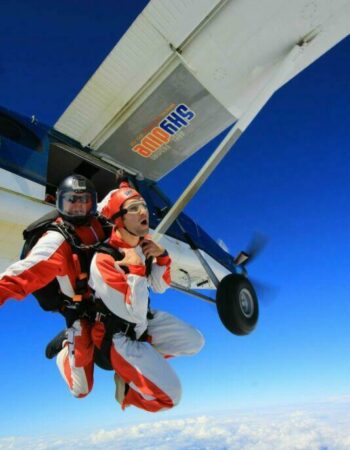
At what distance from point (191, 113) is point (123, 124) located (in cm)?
101

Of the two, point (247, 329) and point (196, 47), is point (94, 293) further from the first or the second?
point (196, 47)

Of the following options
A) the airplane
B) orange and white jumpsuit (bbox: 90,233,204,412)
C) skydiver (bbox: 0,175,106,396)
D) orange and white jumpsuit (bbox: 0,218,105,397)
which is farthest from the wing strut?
orange and white jumpsuit (bbox: 90,233,204,412)

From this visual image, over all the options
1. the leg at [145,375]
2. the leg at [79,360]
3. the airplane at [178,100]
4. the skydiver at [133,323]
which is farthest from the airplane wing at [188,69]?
the leg at [145,375]

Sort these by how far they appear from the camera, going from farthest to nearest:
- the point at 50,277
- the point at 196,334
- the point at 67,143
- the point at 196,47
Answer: the point at 67,143 → the point at 196,47 → the point at 196,334 → the point at 50,277

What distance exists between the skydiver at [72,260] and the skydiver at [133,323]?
0.08m

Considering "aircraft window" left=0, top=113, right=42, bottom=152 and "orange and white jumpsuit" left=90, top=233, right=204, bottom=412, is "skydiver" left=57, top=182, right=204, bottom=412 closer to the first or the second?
"orange and white jumpsuit" left=90, top=233, right=204, bottom=412

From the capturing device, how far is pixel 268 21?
485 cm

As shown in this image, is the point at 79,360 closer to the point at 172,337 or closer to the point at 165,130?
the point at 172,337

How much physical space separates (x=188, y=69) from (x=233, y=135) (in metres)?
1.27

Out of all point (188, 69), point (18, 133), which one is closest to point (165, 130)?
point (188, 69)

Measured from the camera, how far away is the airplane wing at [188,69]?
4.79 m

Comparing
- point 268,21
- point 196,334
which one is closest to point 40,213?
point 196,334

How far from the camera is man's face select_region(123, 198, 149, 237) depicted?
8.71ft

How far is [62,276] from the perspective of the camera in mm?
2580
